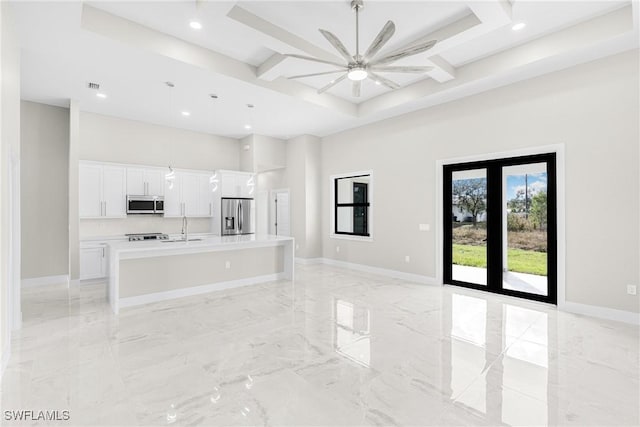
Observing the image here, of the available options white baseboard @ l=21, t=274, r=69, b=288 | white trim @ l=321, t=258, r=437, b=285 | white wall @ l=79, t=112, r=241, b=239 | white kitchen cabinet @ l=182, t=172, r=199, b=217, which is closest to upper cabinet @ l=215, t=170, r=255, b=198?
white kitchen cabinet @ l=182, t=172, r=199, b=217

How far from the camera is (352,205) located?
7.38m

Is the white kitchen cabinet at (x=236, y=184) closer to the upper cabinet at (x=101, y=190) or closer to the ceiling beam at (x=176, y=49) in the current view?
the upper cabinet at (x=101, y=190)

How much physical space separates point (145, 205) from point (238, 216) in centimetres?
195

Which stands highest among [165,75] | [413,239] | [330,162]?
[165,75]

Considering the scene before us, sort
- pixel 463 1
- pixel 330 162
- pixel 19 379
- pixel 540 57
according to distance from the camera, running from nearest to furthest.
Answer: pixel 19 379 → pixel 463 1 → pixel 540 57 → pixel 330 162

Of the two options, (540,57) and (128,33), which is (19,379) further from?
(540,57)

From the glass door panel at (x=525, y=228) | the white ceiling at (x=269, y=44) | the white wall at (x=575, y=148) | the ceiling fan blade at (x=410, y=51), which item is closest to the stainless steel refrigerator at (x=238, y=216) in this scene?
the white ceiling at (x=269, y=44)

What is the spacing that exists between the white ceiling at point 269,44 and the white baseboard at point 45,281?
310 cm

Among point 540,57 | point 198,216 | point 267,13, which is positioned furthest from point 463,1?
point 198,216

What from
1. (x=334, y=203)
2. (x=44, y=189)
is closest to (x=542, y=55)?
(x=334, y=203)

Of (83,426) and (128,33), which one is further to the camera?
(128,33)

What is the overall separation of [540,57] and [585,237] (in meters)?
2.37

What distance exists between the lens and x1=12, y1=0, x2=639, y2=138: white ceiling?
3363 mm

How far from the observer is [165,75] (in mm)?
4402
